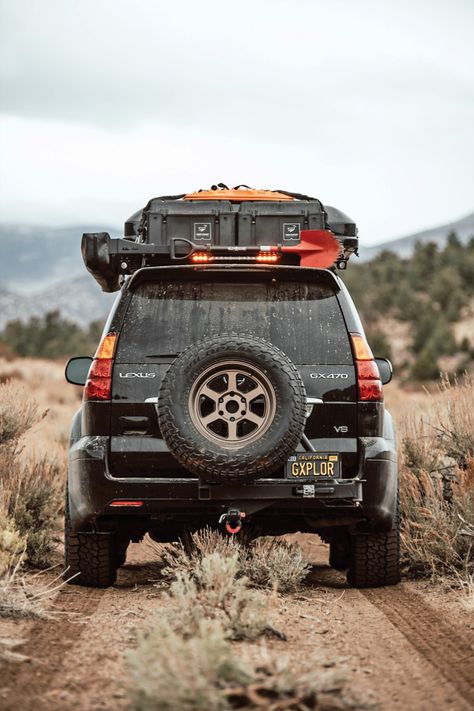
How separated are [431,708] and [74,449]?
3518 mm

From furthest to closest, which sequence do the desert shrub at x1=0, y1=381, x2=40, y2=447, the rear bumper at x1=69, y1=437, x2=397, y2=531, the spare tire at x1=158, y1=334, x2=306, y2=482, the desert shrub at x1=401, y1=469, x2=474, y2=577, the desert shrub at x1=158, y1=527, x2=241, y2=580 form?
the desert shrub at x1=0, y1=381, x2=40, y2=447 < the desert shrub at x1=401, y1=469, x2=474, y2=577 < the desert shrub at x1=158, y1=527, x2=241, y2=580 < the rear bumper at x1=69, y1=437, x2=397, y2=531 < the spare tire at x1=158, y1=334, x2=306, y2=482

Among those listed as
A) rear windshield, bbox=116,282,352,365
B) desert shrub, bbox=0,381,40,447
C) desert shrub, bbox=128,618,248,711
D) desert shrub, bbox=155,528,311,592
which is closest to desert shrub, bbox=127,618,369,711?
desert shrub, bbox=128,618,248,711

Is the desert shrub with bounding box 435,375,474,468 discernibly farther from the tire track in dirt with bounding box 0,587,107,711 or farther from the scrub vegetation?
the scrub vegetation

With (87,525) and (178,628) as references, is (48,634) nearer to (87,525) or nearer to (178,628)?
(178,628)

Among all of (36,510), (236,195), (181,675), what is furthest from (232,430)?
(236,195)

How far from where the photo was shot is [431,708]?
476 centimetres

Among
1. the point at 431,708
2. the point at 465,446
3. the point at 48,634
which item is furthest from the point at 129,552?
the point at 431,708

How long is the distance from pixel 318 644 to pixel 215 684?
59.0 inches

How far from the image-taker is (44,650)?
5711mm

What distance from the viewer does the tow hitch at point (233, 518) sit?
23.6 ft

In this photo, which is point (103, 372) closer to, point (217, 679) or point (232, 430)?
point (232, 430)

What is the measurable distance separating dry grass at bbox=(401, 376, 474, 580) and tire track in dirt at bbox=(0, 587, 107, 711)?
2.63m

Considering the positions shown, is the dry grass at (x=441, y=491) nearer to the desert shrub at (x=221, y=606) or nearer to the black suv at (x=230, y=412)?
the black suv at (x=230, y=412)

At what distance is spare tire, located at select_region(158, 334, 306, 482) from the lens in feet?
22.4
